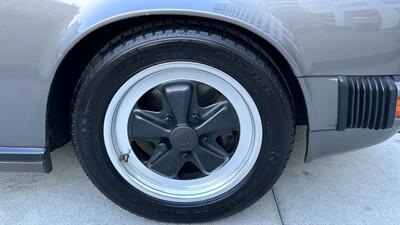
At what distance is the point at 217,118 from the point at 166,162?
34cm

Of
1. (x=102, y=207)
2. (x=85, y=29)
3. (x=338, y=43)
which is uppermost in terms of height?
(x=85, y=29)

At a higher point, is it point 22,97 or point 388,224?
point 22,97

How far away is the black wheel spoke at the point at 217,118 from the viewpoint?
87.0 inches

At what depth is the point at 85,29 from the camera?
1934 millimetres

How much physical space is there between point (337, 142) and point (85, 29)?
129 centimetres

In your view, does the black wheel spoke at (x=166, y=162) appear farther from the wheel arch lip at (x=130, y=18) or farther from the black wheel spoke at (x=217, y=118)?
the wheel arch lip at (x=130, y=18)

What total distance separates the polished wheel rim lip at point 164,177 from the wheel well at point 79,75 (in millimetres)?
220

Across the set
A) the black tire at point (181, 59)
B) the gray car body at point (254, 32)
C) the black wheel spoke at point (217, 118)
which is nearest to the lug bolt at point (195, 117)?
the black wheel spoke at point (217, 118)

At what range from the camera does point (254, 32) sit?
1962mm

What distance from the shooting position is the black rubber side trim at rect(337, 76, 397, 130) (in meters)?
2.07

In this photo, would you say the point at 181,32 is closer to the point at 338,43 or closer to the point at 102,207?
the point at 338,43

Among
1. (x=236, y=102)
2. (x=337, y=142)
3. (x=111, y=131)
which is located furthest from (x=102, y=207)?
Result: (x=337, y=142)

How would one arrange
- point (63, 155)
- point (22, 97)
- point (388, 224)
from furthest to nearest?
1. point (63, 155)
2. point (388, 224)
3. point (22, 97)

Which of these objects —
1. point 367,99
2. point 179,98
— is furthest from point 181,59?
point 367,99
